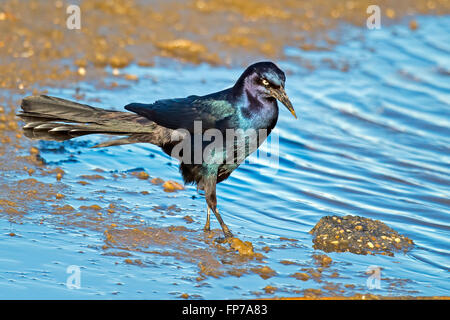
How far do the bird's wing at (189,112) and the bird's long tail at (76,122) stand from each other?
143 millimetres

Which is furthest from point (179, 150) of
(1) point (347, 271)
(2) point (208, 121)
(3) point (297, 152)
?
(3) point (297, 152)

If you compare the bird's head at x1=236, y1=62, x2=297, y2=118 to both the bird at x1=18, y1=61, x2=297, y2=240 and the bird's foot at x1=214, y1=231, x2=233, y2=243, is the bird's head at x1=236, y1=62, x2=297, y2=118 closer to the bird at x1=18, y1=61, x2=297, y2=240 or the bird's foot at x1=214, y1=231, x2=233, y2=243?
the bird at x1=18, y1=61, x2=297, y2=240

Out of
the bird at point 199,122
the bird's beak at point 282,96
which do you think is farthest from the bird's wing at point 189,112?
the bird's beak at point 282,96

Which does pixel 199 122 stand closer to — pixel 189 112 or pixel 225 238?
pixel 189 112

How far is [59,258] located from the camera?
16.7 ft

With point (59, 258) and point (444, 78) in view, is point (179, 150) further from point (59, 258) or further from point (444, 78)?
point (444, 78)

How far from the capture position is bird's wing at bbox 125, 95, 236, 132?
5.58 m

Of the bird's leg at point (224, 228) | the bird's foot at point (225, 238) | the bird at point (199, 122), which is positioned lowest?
the bird's foot at point (225, 238)

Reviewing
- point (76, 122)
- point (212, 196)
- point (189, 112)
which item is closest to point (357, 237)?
point (212, 196)

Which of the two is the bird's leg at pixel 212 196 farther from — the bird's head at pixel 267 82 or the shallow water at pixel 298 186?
the bird's head at pixel 267 82

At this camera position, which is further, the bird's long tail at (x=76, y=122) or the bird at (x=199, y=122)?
the bird's long tail at (x=76, y=122)

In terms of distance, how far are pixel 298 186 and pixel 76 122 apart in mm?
2159

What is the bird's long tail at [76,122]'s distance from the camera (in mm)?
5824

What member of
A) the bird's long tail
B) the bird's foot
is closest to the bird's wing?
the bird's long tail
